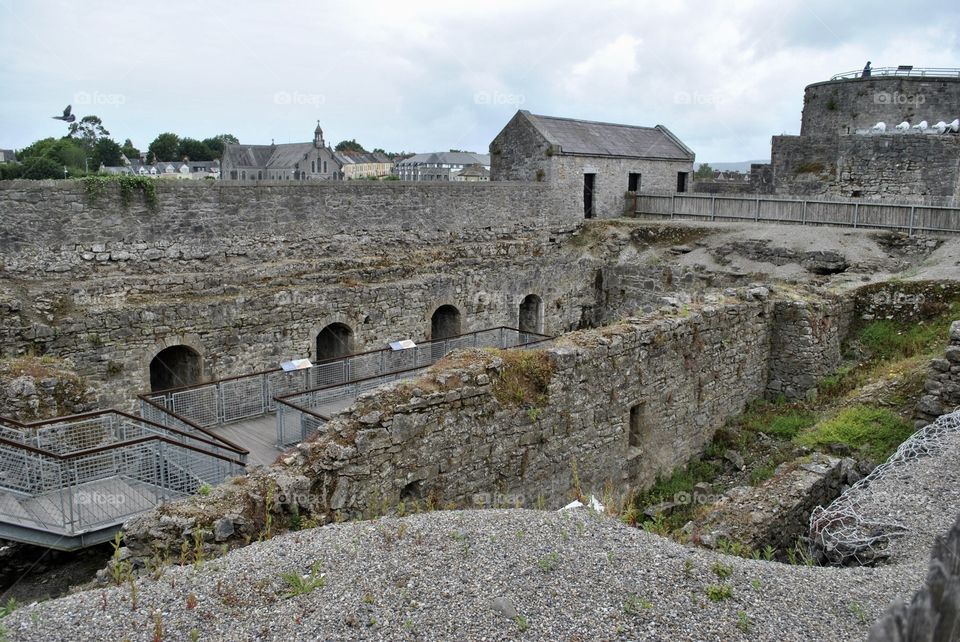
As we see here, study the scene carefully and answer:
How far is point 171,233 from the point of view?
17.1 m

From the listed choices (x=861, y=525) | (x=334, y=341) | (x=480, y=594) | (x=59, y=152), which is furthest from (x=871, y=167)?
(x=59, y=152)

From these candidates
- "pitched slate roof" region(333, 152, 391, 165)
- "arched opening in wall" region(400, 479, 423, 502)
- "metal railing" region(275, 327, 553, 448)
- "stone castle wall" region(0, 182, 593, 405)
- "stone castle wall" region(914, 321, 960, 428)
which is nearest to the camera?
"arched opening in wall" region(400, 479, 423, 502)

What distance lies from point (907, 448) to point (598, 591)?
6403 mm

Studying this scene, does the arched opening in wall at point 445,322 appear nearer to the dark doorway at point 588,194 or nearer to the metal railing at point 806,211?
the dark doorway at point 588,194

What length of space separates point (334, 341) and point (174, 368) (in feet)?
13.3

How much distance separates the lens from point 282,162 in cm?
6172

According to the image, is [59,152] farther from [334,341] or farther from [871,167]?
[871,167]

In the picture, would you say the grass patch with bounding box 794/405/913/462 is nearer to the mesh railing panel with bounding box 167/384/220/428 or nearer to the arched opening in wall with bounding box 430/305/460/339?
the mesh railing panel with bounding box 167/384/220/428

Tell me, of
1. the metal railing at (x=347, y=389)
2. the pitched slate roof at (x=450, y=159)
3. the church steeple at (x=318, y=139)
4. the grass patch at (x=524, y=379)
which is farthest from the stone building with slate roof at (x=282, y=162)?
the grass patch at (x=524, y=379)

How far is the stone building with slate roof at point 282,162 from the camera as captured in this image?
61094 mm

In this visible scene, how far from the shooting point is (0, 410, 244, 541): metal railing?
1011 centimetres

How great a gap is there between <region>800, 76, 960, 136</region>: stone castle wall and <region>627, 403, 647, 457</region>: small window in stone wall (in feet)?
83.9

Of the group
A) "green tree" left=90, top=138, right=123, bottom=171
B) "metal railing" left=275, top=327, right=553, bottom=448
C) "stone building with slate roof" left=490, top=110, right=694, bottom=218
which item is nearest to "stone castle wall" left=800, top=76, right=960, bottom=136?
"stone building with slate roof" left=490, top=110, right=694, bottom=218

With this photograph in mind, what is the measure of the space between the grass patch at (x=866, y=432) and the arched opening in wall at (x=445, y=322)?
455 inches
